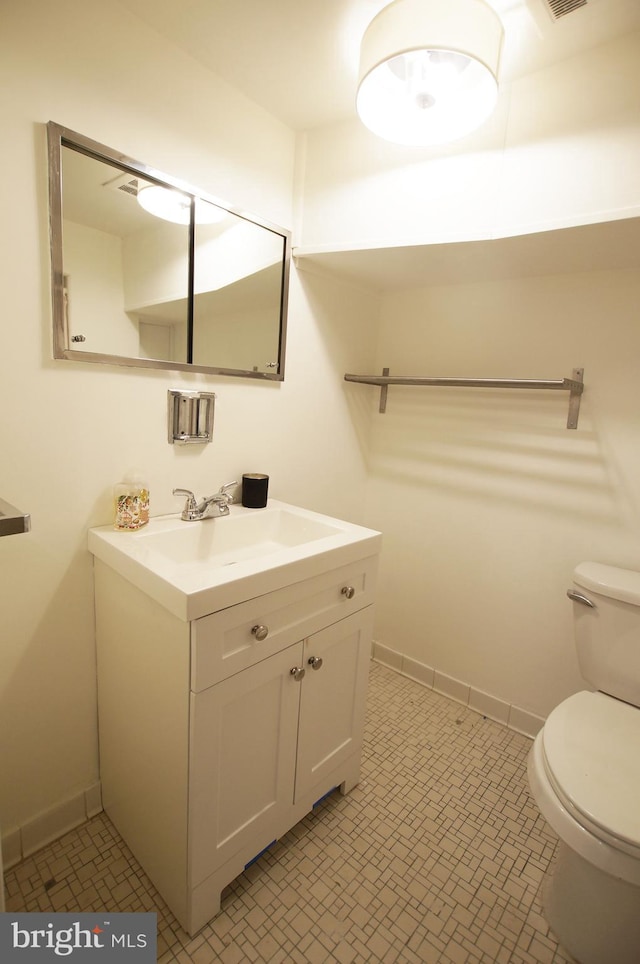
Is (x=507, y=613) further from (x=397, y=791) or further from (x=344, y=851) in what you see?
(x=344, y=851)

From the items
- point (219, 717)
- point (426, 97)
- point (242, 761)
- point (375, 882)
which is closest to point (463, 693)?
point (375, 882)

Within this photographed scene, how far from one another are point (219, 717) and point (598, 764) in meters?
A: 0.91

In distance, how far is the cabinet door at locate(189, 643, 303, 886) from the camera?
100cm

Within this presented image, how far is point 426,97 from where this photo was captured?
1127mm

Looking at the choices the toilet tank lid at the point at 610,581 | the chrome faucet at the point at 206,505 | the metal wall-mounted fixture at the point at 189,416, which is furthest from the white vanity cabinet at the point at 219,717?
the toilet tank lid at the point at 610,581

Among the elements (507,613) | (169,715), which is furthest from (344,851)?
(507,613)

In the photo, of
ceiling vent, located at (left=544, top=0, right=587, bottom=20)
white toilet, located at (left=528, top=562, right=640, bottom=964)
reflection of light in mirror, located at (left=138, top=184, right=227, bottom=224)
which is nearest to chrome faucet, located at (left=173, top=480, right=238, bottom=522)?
reflection of light in mirror, located at (left=138, top=184, right=227, bottom=224)

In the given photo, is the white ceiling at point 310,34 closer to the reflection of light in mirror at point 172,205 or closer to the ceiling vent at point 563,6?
the ceiling vent at point 563,6

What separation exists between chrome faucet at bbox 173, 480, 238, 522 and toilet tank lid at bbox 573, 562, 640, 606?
3.88 ft

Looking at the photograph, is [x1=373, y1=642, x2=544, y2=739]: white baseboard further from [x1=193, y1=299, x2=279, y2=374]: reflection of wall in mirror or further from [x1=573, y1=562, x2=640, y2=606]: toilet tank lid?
[x1=193, y1=299, x2=279, y2=374]: reflection of wall in mirror

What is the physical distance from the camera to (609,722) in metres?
1.22

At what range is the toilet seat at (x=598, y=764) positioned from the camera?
0.93 metres

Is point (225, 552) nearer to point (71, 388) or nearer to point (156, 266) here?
point (71, 388)

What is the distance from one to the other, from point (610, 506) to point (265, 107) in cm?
178
